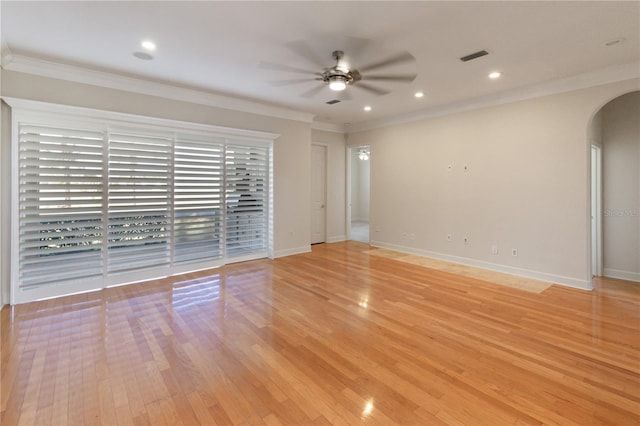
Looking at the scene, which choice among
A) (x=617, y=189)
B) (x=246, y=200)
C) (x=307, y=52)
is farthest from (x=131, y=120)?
(x=617, y=189)

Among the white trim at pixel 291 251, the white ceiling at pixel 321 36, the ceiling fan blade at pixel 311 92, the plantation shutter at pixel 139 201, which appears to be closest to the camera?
the white ceiling at pixel 321 36

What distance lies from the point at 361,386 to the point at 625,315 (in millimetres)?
3287

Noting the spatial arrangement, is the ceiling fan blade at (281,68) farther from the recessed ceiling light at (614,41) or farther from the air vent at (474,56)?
the recessed ceiling light at (614,41)

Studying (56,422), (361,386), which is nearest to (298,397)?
(361,386)

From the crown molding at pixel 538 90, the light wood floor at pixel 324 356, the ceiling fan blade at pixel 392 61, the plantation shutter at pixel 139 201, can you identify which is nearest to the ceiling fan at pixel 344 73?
the ceiling fan blade at pixel 392 61

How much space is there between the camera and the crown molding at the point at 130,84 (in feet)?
11.8

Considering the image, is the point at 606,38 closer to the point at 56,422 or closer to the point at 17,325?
the point at 56,422

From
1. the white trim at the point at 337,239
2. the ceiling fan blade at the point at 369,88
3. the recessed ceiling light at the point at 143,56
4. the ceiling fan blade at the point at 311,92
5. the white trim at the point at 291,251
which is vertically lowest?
the white trim at the point at 291,251

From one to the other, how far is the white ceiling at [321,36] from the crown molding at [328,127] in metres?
2.87

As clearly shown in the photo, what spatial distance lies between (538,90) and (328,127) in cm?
421

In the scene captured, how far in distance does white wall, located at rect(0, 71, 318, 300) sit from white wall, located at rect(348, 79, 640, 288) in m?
1.95

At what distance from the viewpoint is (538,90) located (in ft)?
14.8

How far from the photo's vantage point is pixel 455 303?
12.1ft

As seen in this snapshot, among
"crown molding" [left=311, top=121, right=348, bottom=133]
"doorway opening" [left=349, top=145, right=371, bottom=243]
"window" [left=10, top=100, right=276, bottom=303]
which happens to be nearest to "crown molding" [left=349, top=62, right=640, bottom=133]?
"crown molding" [left=311, top=121, right=348, bottom=133]
